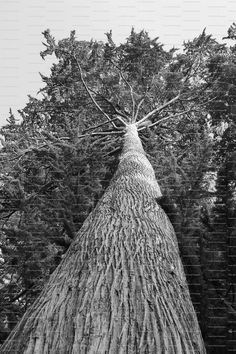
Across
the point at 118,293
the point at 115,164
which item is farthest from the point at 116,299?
the point at 115,164

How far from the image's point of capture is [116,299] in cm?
178

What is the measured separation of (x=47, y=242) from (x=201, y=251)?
1.53m

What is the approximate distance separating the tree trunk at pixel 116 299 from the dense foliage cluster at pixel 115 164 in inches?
18.5

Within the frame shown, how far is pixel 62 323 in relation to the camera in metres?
1.66

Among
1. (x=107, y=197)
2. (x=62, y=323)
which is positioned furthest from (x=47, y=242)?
(x=62, y=323)

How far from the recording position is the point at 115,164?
5910 millimetres

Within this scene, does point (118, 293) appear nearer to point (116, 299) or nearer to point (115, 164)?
point (116, 299)

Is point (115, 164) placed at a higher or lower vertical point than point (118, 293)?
higher

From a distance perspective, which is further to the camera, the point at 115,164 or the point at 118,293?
the point at 115,164

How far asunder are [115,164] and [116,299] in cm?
420

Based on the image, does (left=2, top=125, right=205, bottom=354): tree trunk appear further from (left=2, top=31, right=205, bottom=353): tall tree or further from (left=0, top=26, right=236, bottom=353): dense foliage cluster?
(left=0, top=26, right=236, bottom=353): dense foliage cluster

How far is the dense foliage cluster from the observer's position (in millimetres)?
2752

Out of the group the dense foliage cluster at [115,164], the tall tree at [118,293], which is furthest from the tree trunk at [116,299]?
the dense foliage cluster at [115,164]

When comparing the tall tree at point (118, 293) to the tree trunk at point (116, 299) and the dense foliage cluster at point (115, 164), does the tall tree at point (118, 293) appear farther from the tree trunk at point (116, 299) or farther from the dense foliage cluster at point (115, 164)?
the dense foliage cluster at point (115, 164)
